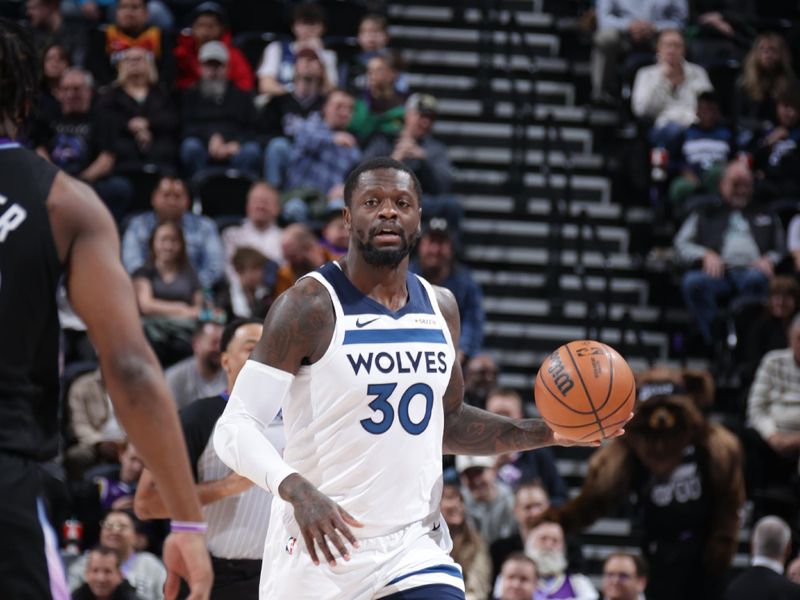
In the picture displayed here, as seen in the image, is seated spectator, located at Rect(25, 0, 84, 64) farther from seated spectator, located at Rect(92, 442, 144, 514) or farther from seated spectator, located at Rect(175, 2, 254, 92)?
seated spectator, located at Rect(92, 442, 144, 514)

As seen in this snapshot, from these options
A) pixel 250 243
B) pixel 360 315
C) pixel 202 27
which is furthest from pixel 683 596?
pixel 202 27

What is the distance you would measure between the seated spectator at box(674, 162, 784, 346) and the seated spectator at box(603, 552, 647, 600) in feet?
11.2

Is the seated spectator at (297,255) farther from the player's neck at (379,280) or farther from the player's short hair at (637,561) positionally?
the player's neck at (379,280)

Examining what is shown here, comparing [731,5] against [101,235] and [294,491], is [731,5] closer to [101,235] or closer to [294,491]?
[294,491]

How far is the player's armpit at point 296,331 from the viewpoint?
4914 millimetres

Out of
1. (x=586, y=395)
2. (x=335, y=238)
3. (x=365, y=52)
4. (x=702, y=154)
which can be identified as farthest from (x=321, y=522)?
(x=365, y=52)

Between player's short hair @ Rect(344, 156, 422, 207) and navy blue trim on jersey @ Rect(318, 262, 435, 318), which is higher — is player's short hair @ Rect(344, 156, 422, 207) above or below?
above

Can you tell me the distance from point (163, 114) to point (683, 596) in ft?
21.4

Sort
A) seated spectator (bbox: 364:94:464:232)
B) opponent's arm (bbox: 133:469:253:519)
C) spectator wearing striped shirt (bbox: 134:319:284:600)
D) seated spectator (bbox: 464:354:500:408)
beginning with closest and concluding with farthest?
opponent's arm (bbox: 133:469:253:519), spectator wearing striped shirt (bbox: 134:319:284:600), seated spectator (bbox: 464:354:500:408), seated spectator (bbox: 364:94:464:232)

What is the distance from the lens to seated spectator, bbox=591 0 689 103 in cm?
1503

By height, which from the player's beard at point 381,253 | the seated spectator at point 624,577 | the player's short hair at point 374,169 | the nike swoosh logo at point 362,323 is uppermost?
the player's short hair at point 374,169

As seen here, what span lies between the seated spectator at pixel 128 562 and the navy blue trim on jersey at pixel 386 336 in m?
4.85

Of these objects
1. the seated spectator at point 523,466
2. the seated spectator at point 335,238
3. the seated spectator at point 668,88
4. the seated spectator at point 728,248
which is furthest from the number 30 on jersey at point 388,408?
the seated spectator at point 668,88

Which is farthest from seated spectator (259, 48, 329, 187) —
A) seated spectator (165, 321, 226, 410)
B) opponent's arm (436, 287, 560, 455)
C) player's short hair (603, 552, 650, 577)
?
opponent's arm (436, 287, 560, 455)
